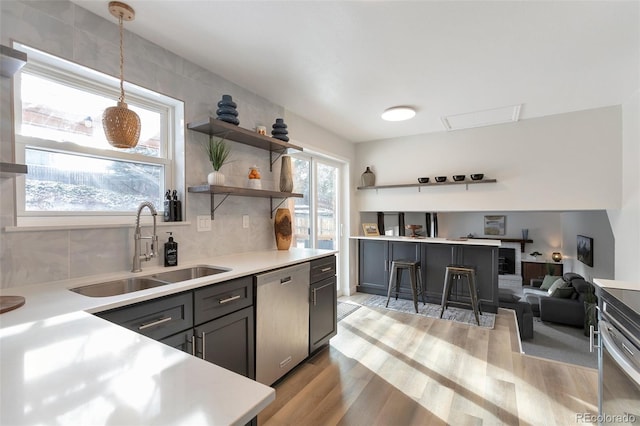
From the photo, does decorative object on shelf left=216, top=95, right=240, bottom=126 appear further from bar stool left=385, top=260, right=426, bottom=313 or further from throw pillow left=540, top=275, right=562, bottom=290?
throw pillow left=540, top=275, right=562, bottom=290

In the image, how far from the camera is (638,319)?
3.84 ft

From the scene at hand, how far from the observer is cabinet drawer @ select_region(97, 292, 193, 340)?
129cm

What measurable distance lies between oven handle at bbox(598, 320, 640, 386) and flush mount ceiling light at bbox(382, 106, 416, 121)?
8.24 feet

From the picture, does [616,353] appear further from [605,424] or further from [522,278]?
[522,278]

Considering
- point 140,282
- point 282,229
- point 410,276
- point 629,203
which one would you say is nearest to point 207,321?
point 140,282

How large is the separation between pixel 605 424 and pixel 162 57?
346 cm

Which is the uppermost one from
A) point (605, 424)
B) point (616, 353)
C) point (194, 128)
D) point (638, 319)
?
point (194, 128)

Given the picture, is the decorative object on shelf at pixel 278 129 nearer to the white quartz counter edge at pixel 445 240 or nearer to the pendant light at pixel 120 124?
the pendant light at pixel 120 124

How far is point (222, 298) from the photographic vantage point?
172cm

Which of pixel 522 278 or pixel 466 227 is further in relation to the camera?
pixel 522 278

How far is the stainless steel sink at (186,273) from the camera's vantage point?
6.31 ft

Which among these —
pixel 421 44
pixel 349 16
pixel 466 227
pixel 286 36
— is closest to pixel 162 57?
pixel 286 36

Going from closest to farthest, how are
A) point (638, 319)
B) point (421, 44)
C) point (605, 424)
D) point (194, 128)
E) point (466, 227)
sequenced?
point (638, 319)
point (605, 424)
point (421, 44)
point (194, 128)
point (466, 227)

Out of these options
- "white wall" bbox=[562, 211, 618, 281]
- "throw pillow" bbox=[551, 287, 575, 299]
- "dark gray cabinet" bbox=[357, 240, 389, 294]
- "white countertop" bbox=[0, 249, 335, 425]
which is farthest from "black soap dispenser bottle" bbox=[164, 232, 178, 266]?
"throw pillow" bbox=[551, 287, 575, 299]
